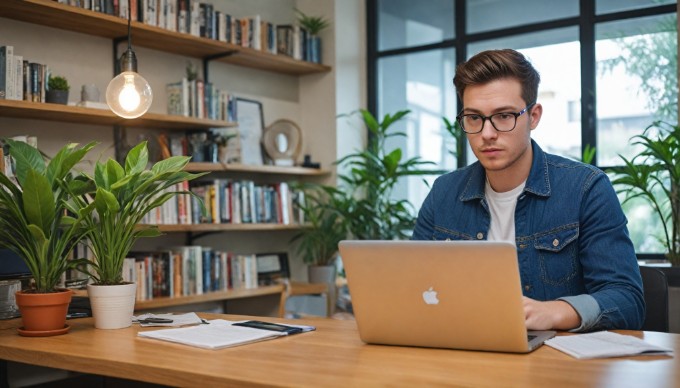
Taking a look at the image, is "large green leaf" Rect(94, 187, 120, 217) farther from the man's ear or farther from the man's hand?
the man's ear

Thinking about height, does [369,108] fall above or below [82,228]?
above

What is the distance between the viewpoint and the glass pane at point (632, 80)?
4.45 m

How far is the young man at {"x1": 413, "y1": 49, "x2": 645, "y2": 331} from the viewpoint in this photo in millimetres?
1898

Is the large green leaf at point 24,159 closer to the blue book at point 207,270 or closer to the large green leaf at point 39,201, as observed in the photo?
the large green leaf at point 39,201

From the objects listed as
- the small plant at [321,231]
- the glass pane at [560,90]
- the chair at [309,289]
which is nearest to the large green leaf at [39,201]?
the chair at [309,289]

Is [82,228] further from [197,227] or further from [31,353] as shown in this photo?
[197,227]

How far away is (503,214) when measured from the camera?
84.8 inches

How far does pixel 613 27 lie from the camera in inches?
183

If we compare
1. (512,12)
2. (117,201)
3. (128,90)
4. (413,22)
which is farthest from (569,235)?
(413,22)

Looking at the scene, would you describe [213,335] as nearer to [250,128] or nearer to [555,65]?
[250,128]

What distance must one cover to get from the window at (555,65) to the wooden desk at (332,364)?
10.6ft

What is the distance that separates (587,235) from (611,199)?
4.5 inches

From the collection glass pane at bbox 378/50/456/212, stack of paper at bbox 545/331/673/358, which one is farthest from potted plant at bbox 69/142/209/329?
glass pane at bbox 378/50/456/212

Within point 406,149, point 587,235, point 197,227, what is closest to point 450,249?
point 587,235
